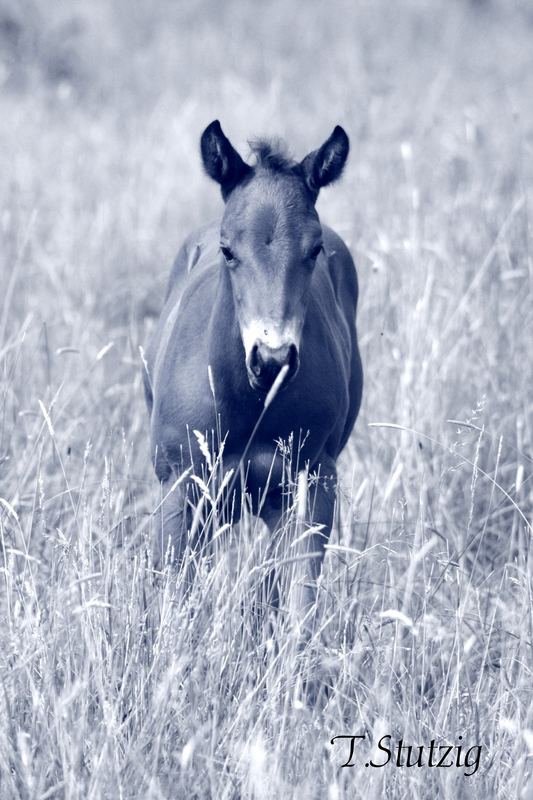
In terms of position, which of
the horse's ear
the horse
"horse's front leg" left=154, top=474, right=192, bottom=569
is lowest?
"horse's front leg" left=154, top=474, right=192, bottom=569

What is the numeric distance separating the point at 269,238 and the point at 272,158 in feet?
1.26

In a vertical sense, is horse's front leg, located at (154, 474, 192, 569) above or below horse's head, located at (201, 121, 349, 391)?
below

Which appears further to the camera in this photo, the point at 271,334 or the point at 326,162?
the point at 326,162

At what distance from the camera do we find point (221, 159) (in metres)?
3.66

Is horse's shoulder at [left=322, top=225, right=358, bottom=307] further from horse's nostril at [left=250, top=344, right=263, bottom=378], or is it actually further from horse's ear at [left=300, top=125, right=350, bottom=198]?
horse's nostril at [left=250, top=344, right=263, bottom=378]

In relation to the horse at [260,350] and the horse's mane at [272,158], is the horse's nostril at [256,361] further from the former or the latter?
the horse's mane at [272,158]

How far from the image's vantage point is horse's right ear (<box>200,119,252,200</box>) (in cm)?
363

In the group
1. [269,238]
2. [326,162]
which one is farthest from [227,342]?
[326,162]

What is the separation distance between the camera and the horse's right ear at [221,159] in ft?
11.9

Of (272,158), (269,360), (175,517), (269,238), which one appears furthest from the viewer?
(175,517)

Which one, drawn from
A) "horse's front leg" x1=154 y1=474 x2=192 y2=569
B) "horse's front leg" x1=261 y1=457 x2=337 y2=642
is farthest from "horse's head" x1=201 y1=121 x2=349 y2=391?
"horse's front leg" x1=154 y1=474 x2=192 y2=569

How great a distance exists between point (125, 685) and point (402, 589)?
102 centimetres

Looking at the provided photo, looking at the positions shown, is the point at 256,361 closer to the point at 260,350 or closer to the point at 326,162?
the point at 260,350

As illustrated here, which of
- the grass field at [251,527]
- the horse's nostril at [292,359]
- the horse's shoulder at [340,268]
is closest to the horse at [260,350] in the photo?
the horse's nostril at [292,359]
